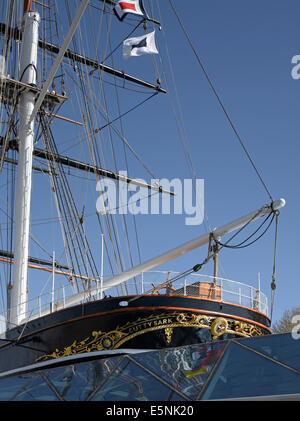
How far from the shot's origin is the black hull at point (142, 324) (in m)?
14.7

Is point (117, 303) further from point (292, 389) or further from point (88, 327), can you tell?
point (292, 389)

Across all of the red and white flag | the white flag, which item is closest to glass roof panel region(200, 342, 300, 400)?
the red and white flag

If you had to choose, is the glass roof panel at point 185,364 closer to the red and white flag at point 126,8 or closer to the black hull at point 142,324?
the black hull at point 142,324

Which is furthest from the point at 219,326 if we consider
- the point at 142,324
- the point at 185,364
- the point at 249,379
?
the point at 249,379

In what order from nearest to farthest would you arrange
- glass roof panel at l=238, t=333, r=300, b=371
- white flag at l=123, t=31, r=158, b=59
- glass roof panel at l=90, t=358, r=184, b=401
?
glass roof panel at l=90, t=358, r=184, b=401 < glass roof panel at l=238, t=333, r=300, b=371 < white flag at l=123, t=31, r=158, b=59

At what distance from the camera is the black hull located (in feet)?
48.3

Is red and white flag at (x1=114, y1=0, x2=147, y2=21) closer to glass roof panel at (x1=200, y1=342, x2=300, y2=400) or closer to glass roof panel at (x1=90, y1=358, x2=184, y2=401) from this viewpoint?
glass roof panel at (x1=90, y1=358, x2=184, y2=401)

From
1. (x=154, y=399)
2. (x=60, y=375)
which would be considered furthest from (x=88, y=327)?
(x=154, y=399)

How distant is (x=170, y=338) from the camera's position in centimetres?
1469

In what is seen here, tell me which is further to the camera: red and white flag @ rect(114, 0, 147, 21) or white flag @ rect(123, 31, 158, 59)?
white flag @ rect(123, 31, 158, 59)

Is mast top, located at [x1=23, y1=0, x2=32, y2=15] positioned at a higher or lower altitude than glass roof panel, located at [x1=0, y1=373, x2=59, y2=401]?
higher
